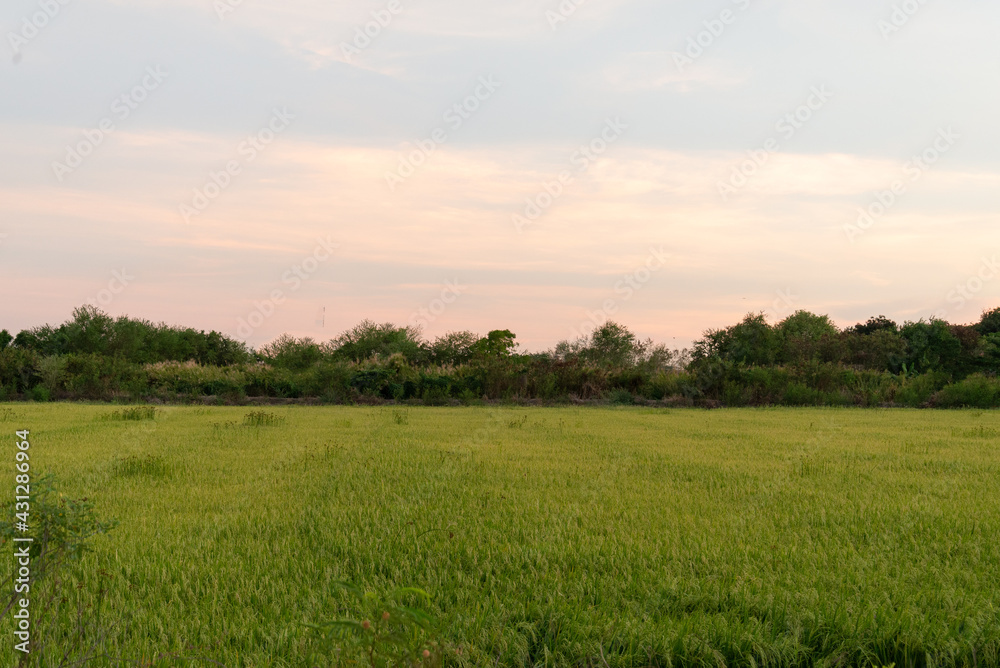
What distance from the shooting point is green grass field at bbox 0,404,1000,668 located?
304 cm

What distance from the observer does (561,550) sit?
167 inches

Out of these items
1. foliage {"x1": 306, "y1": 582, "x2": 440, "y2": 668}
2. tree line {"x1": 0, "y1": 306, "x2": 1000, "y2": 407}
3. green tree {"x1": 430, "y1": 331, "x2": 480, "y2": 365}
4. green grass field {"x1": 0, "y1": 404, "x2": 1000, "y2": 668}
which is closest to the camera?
foliage {"x1": 306, "y1": 582, "x2": 440, "y2": 668}

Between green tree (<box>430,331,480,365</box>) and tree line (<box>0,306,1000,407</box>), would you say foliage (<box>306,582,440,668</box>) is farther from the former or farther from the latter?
green tree (<box>430,331,480,365</box>)

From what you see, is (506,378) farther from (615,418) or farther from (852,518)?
(852,518)

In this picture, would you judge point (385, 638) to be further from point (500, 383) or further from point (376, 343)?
point (376, 343)

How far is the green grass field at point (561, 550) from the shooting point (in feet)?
9.96

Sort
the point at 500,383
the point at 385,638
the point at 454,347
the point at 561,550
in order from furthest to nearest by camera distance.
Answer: the point at 454,347 < the point at 500,383 < the point at 561,550 < the point at 385,638

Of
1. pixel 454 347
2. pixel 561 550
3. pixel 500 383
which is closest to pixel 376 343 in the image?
pixel 454 347

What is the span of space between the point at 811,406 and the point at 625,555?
17188mm

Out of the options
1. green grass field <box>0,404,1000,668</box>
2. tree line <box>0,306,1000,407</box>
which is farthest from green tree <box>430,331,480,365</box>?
green grass field <box>0,404,1000,668</box>

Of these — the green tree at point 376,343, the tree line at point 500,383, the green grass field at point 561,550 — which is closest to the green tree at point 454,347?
the green tree at point 376,343

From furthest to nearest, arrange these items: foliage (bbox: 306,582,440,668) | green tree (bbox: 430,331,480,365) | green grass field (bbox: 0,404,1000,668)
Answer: green tree (bbox: 430,331,480,365) → green grass field (bbox: 0,404,1000,668) → foliage (bbox: 306,582,440,668)

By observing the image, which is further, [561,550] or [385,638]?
[561,550]

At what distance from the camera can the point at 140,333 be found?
38.8m
